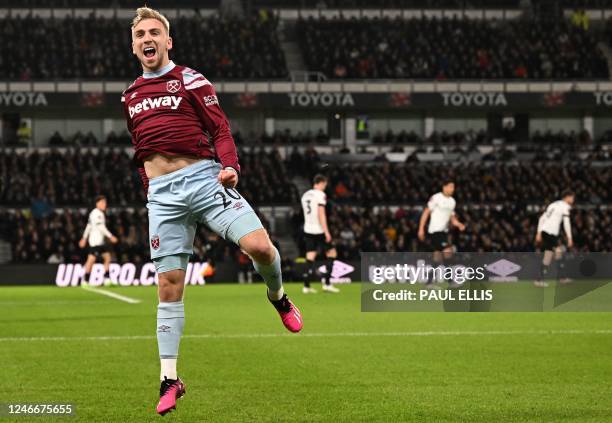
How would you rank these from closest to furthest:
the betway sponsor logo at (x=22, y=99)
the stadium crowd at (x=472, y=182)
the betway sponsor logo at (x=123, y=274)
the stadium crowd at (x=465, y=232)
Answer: the betway sponsor logo at (x=123, y=274) → the stadium crowd at (x=465, y=232) → the stadium crowd at (x=472, y=182) → the betway sponsor logo at (x=22, y=99)

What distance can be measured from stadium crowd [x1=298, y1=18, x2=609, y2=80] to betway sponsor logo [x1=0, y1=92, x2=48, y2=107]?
1077 centimetres

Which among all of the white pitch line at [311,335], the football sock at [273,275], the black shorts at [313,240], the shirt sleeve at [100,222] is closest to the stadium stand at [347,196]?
the shirt sleeve at [100,222]

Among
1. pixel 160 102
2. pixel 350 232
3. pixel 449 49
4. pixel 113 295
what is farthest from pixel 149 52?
pixel 449 49

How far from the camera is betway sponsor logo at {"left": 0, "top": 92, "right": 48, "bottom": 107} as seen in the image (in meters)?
39.1

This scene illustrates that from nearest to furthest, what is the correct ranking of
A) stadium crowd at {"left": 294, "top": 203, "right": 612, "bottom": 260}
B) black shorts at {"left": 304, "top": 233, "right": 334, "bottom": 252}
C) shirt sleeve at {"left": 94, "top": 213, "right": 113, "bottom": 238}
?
black shorts at {"left": 304, "top": 233, "right": 334, "bottom": 252} → shirt sleeve at {"left": 94, "top": 213, "right": 113, "bottom": 238} → stadium crowd at {"left": 294, "top": 203, "right": 612, "bottom": 260}

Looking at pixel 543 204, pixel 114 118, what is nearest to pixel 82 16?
pixel 114 118

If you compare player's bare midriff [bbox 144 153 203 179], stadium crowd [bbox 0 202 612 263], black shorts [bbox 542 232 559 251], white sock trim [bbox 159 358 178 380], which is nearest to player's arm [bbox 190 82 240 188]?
player's bare midriff [bbox 144 153 203 179]

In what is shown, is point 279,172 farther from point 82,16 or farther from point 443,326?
point 443,326

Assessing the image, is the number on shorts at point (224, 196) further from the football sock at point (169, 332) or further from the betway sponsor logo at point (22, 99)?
the betway sponsor logo at point (22, 99)

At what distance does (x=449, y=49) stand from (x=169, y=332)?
3862 centimetres

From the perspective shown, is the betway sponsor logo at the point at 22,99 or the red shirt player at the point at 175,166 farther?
the betway sponsor logo at the point at 22,99

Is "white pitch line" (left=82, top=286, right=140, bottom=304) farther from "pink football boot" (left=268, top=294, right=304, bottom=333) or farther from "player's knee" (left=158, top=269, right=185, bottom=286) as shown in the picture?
"player's knee" (left=158, top=269, right=185, bottom=286)

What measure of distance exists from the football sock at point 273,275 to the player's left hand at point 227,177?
24.1 inches

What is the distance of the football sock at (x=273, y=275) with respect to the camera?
703cm
